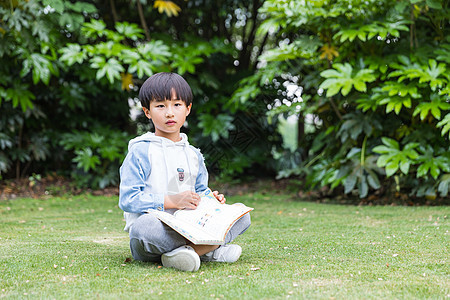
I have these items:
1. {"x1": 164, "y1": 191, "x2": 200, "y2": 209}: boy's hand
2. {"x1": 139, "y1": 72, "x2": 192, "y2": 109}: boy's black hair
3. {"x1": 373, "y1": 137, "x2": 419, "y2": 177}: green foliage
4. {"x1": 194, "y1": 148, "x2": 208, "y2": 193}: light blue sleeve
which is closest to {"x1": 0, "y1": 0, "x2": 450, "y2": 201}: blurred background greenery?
{"x1": 373, "y1": 137, "x2": 419, "y2": 177}: green foliage

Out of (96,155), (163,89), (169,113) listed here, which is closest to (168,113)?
(169,113)

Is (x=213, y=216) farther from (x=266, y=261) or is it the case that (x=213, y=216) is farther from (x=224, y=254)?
(x=266, y=261)

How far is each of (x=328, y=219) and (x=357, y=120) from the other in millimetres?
1281

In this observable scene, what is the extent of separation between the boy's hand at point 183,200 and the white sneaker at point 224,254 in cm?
27

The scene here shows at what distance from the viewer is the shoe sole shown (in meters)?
2.18

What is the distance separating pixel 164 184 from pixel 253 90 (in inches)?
126

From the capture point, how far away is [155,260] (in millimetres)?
2400

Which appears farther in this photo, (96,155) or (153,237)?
(96,155)

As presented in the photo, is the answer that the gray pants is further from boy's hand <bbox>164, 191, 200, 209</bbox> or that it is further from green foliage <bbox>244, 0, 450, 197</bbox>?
green foliage <bbox>244, 0, 450, 197</bbox>

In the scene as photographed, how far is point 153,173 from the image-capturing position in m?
2.38

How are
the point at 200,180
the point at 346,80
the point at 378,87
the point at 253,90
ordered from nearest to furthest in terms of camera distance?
1. the point at 200,180
2. the point at 346,80
3. the point at 378,87
4. the point at 253,90

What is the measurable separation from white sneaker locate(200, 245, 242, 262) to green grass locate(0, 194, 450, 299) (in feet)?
0.14

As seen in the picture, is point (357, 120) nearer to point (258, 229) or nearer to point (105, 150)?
point (258, 229)

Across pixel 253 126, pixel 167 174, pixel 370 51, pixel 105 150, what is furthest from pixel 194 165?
pixel 253 126
